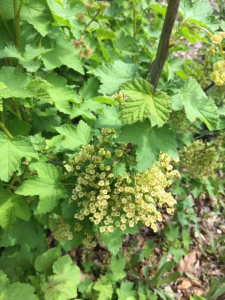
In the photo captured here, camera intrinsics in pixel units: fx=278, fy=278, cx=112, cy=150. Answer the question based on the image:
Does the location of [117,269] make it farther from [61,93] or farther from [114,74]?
[114,74]

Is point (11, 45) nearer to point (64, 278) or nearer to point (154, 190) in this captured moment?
point (154, 190)

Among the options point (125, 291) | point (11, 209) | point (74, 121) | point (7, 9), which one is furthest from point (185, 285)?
point (7, 9)

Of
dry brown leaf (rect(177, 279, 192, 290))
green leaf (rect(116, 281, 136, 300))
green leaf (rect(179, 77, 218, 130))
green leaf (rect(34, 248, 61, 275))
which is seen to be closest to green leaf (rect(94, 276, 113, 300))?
green leaf (rect(116, 281, 136, 300))

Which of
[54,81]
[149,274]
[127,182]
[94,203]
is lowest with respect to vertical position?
[149,274]

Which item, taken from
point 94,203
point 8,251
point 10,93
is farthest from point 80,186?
point 8,251

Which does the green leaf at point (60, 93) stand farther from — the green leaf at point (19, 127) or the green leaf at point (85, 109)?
the green leaf at point (19, 127)

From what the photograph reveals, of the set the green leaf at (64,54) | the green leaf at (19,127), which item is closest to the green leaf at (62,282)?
the green leaf at (19,127)
